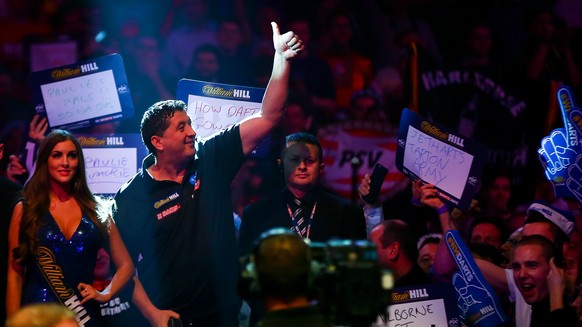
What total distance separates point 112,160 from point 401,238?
1.92 metres

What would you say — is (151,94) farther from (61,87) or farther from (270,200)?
(270,200)

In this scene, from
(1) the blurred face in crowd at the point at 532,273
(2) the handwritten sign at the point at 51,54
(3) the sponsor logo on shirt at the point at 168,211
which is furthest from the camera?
(2) the handwritten sign at the point at 51,54

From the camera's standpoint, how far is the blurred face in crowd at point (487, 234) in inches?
286

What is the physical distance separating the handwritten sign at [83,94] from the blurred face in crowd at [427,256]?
222 centimetres

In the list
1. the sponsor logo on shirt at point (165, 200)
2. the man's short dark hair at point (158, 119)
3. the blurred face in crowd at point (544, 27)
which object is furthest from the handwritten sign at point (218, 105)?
the blurred face in crowd at point (544, 27)

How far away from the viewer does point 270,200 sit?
20.0 feet

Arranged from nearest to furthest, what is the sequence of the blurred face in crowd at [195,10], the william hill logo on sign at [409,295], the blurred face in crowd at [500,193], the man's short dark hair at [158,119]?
the man's short dark hair at [158,119] < the william hill logo on sign at [409,295] < the blurred face in crowd at [500,193] < the blurred face in crowd at [195,10]

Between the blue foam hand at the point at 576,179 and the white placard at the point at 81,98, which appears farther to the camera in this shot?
the white placard at the point at 81,98

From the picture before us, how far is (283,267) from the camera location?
362 cm

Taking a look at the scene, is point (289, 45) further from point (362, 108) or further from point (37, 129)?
point (362, 108)

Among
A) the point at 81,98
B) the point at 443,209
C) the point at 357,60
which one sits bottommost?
the point at 443,209

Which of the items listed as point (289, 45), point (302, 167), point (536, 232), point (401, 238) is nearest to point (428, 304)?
point (401, 238)

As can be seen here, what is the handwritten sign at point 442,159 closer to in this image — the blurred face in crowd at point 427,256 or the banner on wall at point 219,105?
the blurred face in crowd at point 427,256

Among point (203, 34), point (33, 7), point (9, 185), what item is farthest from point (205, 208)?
point (33, 7)
